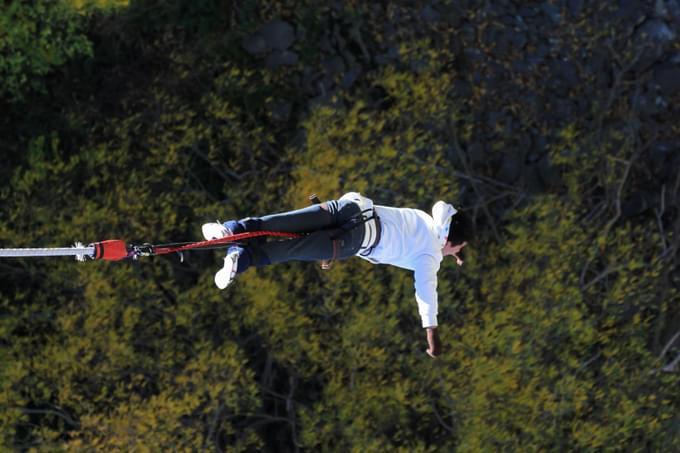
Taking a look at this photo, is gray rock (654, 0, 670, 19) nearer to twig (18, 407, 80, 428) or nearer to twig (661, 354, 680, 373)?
twig (661, 354, 680, 373)

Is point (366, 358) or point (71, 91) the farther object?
point (71, 91)

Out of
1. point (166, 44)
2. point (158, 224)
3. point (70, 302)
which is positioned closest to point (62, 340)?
point (70, 302)

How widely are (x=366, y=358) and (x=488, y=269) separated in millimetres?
2081

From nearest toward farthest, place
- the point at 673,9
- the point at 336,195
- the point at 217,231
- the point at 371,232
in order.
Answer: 1. the point at 217,231
2. the point at 371,232
3. the point at 336,195
4. the point at 673,9

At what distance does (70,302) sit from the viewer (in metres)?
14.7

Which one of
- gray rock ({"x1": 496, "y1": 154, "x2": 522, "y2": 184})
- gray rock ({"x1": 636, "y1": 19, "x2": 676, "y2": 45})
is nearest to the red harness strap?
gray rock ({"x1": 496, "y1": 154, "x2": 522, "y2": 184})

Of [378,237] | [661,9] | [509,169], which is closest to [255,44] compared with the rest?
[509,169]

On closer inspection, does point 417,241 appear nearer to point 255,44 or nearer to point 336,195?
point 336,195

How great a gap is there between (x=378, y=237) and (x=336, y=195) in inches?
238

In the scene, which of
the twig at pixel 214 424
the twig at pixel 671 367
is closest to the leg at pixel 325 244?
the twig at pixel 214 424

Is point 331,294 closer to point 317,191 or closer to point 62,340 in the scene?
point 317,191

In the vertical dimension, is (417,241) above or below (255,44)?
below

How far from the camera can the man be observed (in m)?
8.30

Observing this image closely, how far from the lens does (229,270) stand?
788 cm
